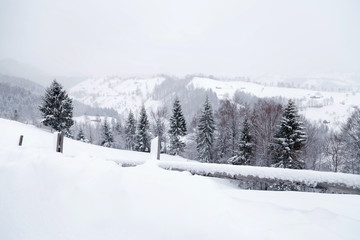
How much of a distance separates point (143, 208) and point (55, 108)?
29.1m

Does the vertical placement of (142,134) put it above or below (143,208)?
below

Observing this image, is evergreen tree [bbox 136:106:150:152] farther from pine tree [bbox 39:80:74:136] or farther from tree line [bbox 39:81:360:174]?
pine tree [bbox 39:80:74:136]

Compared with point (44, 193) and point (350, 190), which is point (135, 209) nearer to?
point (44, 193)

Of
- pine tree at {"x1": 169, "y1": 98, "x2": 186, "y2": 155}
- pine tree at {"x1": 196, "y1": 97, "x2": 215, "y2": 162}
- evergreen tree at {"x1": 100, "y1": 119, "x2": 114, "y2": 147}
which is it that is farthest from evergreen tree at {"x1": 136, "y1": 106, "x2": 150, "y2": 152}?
pine tree at {"x1": 196, "y1": 97, "x2": 215, "y2": 162}

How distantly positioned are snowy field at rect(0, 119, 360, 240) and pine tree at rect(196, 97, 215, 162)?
24.1m

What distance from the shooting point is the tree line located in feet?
53.8

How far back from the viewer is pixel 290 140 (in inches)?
623

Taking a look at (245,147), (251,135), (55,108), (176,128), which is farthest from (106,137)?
(251,135)

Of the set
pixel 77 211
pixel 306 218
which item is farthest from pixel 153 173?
pixel 306 218

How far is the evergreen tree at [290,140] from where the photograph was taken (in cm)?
1577

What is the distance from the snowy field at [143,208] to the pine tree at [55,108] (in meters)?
27.4

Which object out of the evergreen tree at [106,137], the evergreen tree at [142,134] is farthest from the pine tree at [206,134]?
the evergreen tree at [106,137]

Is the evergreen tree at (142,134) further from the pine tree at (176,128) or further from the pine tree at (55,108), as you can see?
the pine tree at (55,108)

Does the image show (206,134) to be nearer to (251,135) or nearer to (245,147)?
(245,147)
